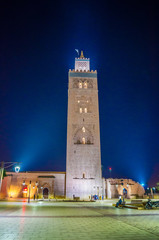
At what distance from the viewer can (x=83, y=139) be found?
40.3 meters

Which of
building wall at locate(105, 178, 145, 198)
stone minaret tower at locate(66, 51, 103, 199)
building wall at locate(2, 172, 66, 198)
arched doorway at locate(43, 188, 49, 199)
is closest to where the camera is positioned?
stone minaret tower at locate(66, 51, 103, 199)

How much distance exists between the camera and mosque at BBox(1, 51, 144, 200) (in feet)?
123

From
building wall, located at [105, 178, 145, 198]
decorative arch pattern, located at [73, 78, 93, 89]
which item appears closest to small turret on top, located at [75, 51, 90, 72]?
decorative arch pattern, located at [73, 78, 93, 89]

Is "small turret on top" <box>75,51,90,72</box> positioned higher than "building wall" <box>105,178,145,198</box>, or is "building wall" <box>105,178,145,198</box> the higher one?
"small turret on top" <box>75,51,90,72</box>

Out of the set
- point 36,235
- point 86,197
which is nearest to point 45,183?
point 86,197

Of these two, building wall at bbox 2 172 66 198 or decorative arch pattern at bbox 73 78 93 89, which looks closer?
building wall at bbox 2 172 66 198

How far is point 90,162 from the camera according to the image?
127 ft

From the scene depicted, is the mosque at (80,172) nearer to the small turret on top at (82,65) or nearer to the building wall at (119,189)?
the building wall at (119,189)

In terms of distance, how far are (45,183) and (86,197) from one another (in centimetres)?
1033

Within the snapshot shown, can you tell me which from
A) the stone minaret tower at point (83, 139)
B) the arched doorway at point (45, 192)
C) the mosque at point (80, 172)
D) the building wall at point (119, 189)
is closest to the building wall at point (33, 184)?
the mosque at point (80, 172)

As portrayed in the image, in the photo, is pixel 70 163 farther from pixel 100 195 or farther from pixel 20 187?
pixel 20 187

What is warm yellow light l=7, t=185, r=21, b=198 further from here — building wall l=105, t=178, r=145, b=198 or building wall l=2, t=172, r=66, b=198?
building wall l=105, t=178, r=145, b=198

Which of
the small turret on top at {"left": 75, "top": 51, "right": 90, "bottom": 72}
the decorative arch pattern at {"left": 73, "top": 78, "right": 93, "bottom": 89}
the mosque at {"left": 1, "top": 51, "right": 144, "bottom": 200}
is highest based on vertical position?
the small turret on top at {"left": 75, "top": 51, "right": 90, "bottom": 72}

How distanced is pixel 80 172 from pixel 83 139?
6.81 m
